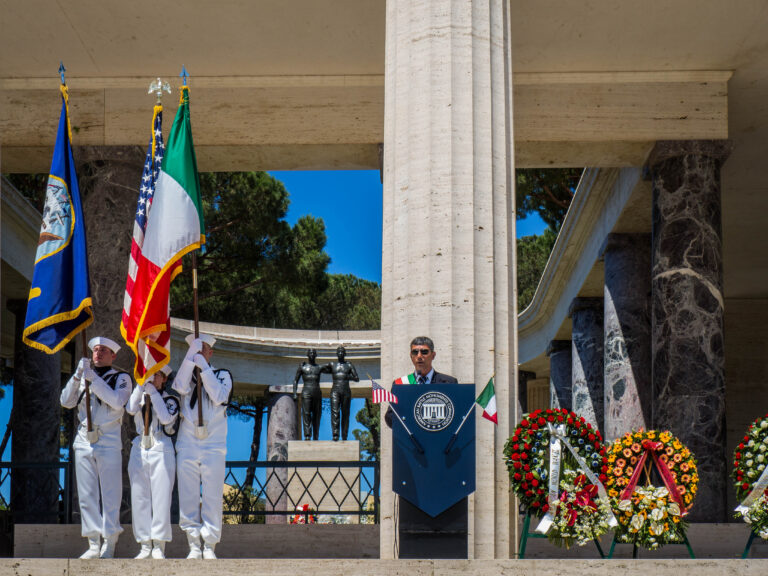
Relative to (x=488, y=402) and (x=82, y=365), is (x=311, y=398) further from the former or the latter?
(x=488, y=402)

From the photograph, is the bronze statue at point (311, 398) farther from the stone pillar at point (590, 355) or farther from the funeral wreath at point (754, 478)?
the funeral wreath at point (754, 478)

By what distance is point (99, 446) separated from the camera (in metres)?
10.4

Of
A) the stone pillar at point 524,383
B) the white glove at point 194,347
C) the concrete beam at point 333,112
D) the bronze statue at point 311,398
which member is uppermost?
the concrete beam at point 333,112

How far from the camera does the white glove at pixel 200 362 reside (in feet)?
32.4

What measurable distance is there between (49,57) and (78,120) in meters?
1.00

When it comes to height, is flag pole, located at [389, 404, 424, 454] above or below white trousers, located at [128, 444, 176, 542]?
above

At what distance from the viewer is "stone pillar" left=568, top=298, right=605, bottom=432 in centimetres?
2388

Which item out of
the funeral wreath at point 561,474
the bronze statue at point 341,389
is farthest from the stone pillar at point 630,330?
the funeral wreath at point 561,474

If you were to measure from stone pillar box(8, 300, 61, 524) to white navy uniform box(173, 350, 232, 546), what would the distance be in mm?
11505

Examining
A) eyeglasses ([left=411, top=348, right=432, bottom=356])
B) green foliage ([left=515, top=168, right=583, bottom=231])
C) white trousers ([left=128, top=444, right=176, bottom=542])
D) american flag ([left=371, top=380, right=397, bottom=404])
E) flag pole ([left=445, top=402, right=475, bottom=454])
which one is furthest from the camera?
green foliage ([left=515, top=168, right=583, bottom=231])

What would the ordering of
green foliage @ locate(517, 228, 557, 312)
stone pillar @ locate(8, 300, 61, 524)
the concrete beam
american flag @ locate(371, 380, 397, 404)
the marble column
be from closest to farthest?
american flag @ locate(371, 380, 397, 404)
the marble column
the concrete beam
stone pillar @ locate(8, 300, 61, 524)
green foliage @ locate(517, 228, 557, 312)

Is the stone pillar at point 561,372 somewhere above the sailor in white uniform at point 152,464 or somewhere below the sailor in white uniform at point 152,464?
above

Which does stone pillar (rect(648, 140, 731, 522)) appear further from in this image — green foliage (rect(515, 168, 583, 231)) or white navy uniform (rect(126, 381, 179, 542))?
green foliage (rect(515, 168, 583, 231))

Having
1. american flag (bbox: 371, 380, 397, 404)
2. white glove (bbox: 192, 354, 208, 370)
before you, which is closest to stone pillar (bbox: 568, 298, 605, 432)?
white glove (bbox: 192, 354, 208, 370)
